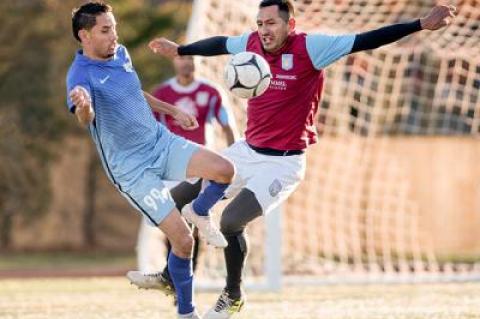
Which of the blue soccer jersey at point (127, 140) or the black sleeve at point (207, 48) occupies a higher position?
the black sleeve at point (207, 48)

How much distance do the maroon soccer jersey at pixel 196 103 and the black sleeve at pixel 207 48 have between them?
219 cm

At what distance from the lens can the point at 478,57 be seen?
1259cm

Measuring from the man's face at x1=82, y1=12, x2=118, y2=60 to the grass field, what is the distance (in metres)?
2.05

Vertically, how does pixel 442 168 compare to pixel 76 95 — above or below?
below

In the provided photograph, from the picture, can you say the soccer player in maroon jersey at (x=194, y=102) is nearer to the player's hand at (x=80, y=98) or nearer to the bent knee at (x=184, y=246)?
the bent knee at (x=184, y=246)

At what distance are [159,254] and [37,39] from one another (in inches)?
443

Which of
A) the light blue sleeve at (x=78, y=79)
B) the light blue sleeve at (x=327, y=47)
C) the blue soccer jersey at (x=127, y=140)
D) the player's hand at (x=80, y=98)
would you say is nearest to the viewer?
the player's hand at (x=80, y=98)

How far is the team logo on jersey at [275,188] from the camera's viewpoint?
8406 mm

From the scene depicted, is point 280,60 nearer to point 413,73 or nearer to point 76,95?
point 76,95

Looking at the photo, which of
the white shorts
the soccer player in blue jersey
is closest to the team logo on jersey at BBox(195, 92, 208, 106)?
the white shorts

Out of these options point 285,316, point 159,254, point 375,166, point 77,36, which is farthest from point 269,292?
point 375,166

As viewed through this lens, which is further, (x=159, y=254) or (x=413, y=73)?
(x=413, y=73)

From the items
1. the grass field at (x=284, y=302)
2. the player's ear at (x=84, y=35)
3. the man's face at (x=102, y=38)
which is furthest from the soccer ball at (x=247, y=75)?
the grass field at (x=284, y=302)

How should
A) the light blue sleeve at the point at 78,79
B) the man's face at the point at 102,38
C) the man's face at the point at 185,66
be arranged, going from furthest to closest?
the man's face at the point at 185,66
the man's face at the point at 102,38
the light blue sleeve at the point at 78,79
